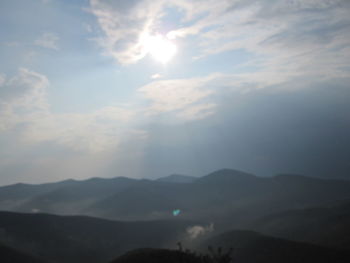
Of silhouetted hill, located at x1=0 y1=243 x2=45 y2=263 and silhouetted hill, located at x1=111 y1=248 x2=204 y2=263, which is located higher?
silhouetted hill, located at x1=0 y1=243 x2=45 y2=263

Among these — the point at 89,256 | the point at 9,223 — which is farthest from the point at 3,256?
the point at 9,223

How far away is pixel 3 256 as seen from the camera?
7594cm

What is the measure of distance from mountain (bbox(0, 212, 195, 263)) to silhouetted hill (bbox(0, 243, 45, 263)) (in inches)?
383

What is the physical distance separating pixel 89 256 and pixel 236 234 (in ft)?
157

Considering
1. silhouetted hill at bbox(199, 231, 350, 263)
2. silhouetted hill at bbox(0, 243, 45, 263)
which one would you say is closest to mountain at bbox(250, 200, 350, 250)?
silhouetted hill at bbox(199, 231, 350, 263)

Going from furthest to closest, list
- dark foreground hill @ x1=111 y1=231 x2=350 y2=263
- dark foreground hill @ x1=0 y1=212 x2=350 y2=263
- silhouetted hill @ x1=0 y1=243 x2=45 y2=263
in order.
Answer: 1. silhouetted hill @ x1=0 y1=243 x2=45 y2=263
2. dark foreground hill @ x1=0 y1=212 x2=350 y2=263
3. dark foreground hill @ x1=111 y1=231 x2=350 y2=263

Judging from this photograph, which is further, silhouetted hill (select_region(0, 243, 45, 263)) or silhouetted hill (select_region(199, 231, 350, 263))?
silhouetted hill (select_region(0, 243, 45, 263))

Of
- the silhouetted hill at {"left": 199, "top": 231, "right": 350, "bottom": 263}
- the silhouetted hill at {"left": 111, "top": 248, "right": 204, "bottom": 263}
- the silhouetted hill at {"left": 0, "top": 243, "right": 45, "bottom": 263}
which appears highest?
the silhouetted hill at {"left": 0, "top": 243, "right": 45, "bottom": 263}

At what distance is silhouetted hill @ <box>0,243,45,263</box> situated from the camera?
75.4 metres

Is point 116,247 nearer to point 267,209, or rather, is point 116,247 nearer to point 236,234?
point 236,234

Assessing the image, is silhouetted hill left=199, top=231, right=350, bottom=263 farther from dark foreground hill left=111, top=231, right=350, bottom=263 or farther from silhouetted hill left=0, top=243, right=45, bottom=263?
silhouetted hill left=0, top=243, right=45, bottom=263

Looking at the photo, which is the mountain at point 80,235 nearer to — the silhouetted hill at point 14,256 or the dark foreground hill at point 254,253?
the silhouetted hill at point 14,256

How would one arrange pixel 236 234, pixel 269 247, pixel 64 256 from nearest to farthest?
pixel 269 247 → pixel 236 234 → pixel 64 256

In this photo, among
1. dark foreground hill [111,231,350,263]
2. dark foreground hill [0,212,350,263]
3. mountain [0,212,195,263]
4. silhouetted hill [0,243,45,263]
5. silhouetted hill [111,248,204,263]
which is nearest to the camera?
silhouetted hill [111,248,204,263]
